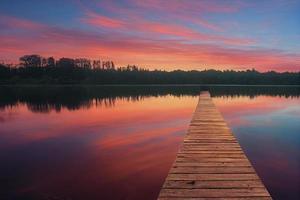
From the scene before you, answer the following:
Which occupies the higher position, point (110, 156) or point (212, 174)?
point (212, 174)

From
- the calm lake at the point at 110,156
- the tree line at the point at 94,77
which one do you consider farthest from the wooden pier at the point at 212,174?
the tree line at the point at 94,77

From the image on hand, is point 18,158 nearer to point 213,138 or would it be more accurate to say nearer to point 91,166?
point 91,166

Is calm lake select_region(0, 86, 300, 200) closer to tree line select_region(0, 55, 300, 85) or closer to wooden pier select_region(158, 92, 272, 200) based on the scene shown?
wooden pier select_region(158, 92, 272, 200)

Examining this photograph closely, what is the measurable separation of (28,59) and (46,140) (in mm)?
87080

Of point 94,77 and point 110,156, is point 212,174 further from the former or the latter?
point 94,77

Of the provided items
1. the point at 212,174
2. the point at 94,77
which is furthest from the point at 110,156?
the point at 94,77

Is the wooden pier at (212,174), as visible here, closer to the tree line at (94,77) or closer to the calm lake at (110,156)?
the calm lake at (110,156)

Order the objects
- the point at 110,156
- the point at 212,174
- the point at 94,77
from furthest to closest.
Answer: the point at 94,77, the point at 110,156, the point at 212,174

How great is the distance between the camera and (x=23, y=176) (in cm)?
718

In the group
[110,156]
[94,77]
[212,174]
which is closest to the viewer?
[212,174]

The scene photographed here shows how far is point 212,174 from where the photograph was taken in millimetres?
4816

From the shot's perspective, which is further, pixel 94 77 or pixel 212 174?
pixel 94 77

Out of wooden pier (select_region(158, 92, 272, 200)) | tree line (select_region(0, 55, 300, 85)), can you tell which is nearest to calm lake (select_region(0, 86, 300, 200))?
wooden pier (select_region(158, 92, 272, 200))

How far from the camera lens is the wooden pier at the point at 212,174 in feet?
13.3
